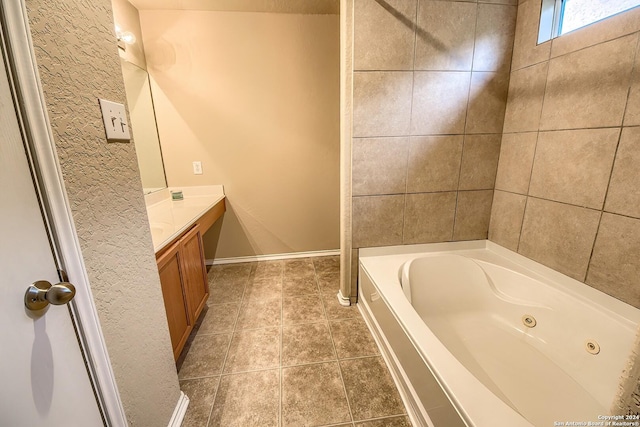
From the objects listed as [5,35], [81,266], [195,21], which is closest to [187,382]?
[81,266]

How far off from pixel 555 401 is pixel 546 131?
139cm

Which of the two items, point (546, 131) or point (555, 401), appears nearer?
point (555, 401)

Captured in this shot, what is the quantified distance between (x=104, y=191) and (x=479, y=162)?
2.11 metres

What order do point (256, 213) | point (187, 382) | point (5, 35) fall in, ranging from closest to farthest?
1. point (5, 35)
2. point (187, 382)
3. point (256, 213)

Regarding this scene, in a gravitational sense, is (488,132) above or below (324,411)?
above

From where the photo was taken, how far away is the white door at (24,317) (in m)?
0.49

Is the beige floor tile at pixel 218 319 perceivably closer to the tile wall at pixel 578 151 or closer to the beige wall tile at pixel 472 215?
the beige wall tile at pixel 472 215

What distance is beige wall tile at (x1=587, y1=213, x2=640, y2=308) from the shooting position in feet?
3.59

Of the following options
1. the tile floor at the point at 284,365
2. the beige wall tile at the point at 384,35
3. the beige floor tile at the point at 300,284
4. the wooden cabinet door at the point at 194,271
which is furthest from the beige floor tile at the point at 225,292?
the beige wall tile at the point at 384,35

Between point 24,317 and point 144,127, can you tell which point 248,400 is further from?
point 144,127

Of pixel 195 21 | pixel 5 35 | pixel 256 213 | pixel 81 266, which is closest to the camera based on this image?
pixel 5 35

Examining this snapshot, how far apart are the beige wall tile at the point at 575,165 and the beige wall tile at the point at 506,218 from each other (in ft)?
0.50

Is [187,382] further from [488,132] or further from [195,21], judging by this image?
[195,21]

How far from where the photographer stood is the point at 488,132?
173cm
